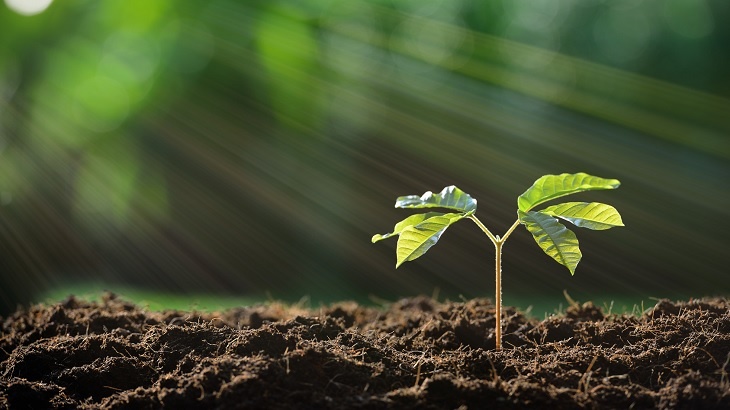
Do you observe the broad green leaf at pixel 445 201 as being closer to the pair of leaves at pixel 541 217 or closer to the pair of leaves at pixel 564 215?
the pair of leaves at pixel 541 217

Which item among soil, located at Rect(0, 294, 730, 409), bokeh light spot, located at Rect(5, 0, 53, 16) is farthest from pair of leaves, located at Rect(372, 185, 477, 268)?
bokeh light spot, located at Rect(5, 0, 53, 16)

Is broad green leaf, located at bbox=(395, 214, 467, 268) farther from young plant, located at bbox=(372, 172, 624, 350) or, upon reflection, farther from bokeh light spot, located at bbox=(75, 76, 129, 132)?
bokeh light spot, located at bbox=(75, 76, 129, 132)

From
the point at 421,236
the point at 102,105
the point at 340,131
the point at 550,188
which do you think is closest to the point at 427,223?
the point at 421,236

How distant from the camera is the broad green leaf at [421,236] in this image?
67.6 inches

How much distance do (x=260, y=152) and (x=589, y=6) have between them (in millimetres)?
3395

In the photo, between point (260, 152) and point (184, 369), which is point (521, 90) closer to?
point (260, 152)

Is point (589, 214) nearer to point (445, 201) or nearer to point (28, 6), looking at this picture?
point (445, 201)

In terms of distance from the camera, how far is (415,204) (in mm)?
1728

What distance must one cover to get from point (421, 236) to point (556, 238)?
1.08ft

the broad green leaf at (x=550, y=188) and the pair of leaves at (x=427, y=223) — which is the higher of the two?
the broad green leaf at (x=550, y=188)

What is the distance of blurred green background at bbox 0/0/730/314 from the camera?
5.82m

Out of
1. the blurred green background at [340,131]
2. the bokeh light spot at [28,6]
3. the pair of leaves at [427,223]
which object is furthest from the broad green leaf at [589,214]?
the bokeh light spot at [28,6]

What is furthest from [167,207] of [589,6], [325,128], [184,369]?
[184,369]

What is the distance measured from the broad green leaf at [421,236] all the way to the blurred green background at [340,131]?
3.91 meters
